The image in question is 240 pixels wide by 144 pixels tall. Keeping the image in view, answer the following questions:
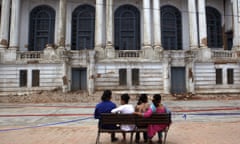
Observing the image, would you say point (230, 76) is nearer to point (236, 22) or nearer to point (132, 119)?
point (236, 22)

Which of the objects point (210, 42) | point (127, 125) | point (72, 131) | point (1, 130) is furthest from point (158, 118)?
point (210, 42)

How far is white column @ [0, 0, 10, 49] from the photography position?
24.1 meters

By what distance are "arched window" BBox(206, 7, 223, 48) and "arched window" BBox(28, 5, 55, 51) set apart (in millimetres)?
20482

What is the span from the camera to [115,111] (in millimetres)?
5930

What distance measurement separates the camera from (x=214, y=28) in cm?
2903

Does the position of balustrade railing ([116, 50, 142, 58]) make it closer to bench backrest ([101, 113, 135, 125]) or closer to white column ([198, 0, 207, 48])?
white column ([198, 0, 207, 48])

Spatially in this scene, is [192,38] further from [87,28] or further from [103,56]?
[87,28]

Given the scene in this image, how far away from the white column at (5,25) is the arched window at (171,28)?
18.6m

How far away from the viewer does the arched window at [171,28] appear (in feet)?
92.7

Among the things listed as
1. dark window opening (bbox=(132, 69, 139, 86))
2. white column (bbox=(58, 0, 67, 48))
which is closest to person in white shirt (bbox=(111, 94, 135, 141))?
dark window opening (bbox=(132, 69, 139, 86))

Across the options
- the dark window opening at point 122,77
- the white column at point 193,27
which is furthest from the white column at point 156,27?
the dark window opening at point 122,77

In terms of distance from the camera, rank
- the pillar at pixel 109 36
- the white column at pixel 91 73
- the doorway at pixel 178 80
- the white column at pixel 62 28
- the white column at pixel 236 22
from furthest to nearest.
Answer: the white column at pixel 236 22 < the white column at pixel 62 28 < the doorway at pixel 178 80 < the pillar at pixel 109 36 < the white column at pixel 91 73

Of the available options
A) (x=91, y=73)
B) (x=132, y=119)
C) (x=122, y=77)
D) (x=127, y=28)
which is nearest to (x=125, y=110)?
(x=132, y=119)

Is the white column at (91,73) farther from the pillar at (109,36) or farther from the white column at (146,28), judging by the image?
the white column at (146,28)
